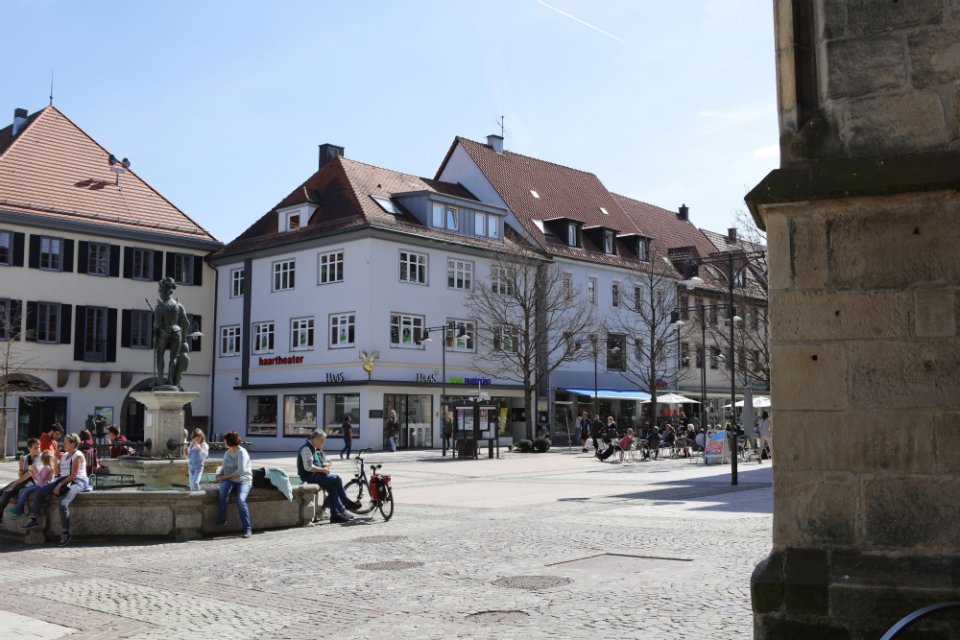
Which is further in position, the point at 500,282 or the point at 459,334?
the point at 500,282

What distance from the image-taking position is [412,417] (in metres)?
46.1

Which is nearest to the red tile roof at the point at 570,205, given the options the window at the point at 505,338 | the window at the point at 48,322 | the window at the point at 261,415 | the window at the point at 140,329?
the window at the point at 505,338

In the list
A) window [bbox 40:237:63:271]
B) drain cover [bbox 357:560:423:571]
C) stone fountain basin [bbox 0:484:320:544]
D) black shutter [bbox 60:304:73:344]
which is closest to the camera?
drain cover [bbox 357:560:423:571]

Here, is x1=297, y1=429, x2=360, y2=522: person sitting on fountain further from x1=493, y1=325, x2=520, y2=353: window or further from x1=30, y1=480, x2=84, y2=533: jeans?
x1=493, y1=325, x2=520, y2=353: window

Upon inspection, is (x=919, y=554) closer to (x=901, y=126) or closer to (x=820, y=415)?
(x=820, y=415)

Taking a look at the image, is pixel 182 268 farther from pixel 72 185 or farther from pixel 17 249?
pixel 17 249

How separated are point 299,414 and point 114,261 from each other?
11.2 metres

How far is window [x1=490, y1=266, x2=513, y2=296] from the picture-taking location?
47.8 meters

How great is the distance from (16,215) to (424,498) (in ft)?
100

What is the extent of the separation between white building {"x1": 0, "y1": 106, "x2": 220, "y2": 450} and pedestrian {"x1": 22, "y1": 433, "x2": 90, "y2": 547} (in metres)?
29.6

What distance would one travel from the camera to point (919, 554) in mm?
5406

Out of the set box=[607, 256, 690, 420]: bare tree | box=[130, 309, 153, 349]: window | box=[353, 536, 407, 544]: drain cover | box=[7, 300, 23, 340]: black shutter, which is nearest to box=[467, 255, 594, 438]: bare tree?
box=[607, 256, 690, 420]: bare tree

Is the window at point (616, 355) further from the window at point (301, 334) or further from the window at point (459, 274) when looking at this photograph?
the window at point (301, 334)

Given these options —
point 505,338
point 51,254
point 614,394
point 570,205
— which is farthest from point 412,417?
point 570,205
